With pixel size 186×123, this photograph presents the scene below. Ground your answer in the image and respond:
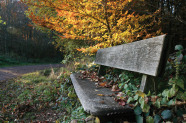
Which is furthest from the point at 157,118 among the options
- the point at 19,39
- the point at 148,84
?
the point at 19,39

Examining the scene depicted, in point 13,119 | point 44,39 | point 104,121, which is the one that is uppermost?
point 44,39

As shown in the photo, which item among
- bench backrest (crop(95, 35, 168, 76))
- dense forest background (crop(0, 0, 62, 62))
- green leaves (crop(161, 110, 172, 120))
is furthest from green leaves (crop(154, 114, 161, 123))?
dense forest background (crop(0, 0, 62, 62))

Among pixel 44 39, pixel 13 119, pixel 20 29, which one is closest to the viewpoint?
pixel 13 119

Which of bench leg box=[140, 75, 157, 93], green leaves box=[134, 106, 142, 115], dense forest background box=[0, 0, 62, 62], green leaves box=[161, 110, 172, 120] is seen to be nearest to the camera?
green leaves box=[161, 110, 172, 120]

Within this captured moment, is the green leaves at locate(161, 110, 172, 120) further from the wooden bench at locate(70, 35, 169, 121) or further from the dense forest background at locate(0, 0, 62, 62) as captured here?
the dense forest background at locate(0, 0, 62, 62)

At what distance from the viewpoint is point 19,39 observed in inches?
560

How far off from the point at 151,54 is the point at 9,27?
16.3 m

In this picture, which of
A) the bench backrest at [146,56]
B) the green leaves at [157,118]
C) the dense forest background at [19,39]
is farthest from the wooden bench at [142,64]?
the dense forest background at [19,39]

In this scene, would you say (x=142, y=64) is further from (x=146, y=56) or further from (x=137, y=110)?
(x=137, y=110)

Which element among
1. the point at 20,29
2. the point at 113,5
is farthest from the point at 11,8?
the point at 113,5

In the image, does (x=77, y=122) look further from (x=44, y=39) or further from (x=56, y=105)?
(x=44, y=39)

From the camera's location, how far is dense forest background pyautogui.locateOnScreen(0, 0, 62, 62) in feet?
44.0

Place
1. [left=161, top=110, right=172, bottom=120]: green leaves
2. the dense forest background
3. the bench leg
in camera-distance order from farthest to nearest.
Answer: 1. the dense forest background
2. the bench leg
3. [left=161, top=110, right=172, bottom=120]: green leaves

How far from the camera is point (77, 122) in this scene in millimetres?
1589
